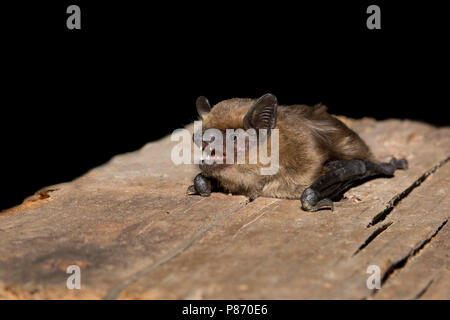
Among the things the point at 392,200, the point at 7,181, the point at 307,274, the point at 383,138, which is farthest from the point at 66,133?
the point at 307,274

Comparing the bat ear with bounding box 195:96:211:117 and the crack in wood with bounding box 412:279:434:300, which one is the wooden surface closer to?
the crack in wood with bounding box 412:279:434:300

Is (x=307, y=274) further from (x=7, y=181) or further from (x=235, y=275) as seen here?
(x=7, y=181)

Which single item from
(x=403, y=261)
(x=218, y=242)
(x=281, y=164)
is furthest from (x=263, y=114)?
(x=403, y=261)

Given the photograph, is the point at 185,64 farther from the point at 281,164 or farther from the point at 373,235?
the point at 373,235

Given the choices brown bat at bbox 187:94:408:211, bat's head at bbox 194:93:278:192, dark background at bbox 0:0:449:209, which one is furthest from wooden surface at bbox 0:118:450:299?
dark background at bbox 0:0:449:209

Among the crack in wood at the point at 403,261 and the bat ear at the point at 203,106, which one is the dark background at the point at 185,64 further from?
the crack in wood at the point at 403,261
